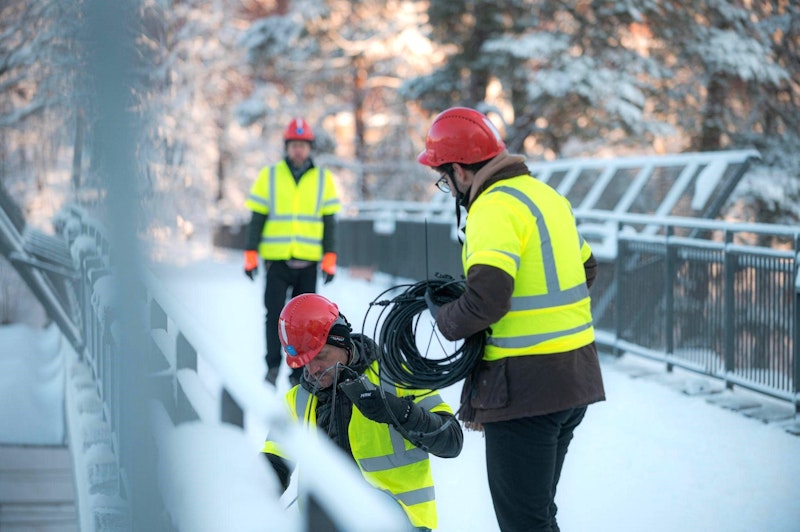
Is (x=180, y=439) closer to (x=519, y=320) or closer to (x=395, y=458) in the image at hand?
(x=395, y=458)

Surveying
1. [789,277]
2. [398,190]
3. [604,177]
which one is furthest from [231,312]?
[398,190]

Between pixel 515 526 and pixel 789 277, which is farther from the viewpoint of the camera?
pixel 789 277

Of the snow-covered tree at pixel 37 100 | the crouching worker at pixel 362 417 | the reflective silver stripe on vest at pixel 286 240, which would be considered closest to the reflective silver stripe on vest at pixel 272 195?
the reflective silver stripe on vest at pixel 286 240

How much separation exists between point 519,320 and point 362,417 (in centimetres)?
62

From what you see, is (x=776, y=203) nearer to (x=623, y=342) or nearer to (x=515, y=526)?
(x=623, y=342)

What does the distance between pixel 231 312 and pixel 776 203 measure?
377 inches

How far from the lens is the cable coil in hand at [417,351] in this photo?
343 cm

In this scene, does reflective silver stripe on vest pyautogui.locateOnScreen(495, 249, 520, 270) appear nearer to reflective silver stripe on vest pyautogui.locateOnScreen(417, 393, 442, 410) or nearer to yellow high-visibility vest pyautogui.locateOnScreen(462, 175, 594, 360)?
yellow high-visibility vest pyautogui.locateOnScreen(462, 175, 594, 360)

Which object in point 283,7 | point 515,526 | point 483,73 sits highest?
point 283,7

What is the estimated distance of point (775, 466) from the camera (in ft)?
19.7

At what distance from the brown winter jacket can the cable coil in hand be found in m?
0.08

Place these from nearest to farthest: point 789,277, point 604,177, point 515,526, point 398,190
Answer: point 515,526 < point 789,277 < point 604,177 < point 398,190

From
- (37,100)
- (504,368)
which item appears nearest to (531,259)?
(504,368)

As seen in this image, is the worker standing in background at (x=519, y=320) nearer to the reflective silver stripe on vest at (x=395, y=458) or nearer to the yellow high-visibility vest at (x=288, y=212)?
the reflective silver stripe on vest at (x=395, y=458)
